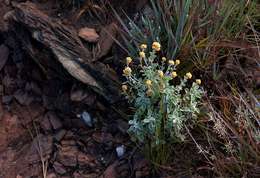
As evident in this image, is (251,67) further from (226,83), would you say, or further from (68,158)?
(68,158)

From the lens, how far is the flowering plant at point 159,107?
7.78 feet

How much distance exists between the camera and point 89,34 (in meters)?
2.86

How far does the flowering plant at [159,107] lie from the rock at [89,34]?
1.52 ft

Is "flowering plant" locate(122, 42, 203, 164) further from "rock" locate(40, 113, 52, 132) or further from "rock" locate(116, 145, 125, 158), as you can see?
"rock" locate(40, 113, 52, 132)

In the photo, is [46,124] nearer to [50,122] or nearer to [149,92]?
[50,122]

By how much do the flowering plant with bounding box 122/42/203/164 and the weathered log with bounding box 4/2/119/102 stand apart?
244 millimetres

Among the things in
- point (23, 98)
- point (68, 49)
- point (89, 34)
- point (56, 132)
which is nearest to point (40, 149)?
point (56, 132)

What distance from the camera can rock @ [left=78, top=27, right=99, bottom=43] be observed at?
2.84 metres

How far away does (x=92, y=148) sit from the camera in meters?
2.78

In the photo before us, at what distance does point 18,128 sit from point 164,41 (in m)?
1.09

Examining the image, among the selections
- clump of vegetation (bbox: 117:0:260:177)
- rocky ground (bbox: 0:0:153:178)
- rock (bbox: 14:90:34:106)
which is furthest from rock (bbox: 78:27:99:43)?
rock (bbox: 14:90:34:106)

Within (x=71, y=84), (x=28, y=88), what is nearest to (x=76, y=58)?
(x=71, y=84)

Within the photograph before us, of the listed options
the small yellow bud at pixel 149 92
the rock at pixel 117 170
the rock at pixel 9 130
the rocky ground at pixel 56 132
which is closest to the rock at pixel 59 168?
the rocky ground at pixel 56 132

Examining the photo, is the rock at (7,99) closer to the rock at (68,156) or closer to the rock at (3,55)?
the rock at (3,55)
